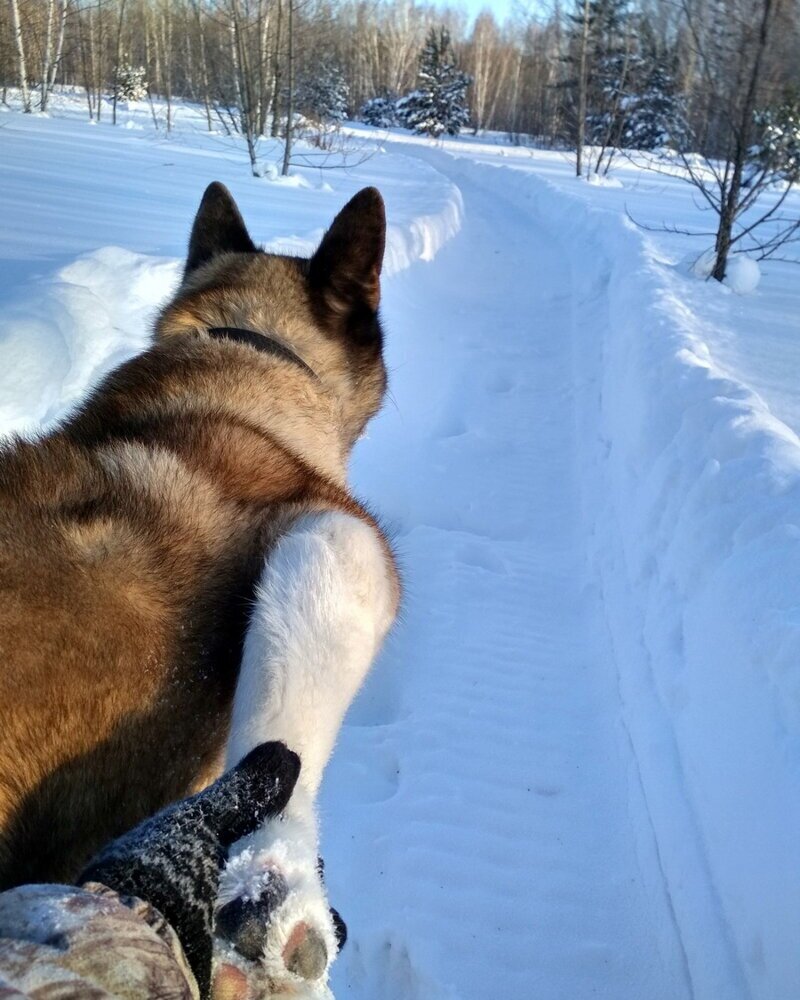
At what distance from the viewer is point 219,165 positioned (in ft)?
48.5

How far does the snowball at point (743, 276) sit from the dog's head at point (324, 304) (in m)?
7.20

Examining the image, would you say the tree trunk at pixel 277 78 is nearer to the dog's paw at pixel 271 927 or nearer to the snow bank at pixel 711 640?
the snow bank at pixel 711 640

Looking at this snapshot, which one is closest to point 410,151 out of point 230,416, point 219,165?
point 219,165

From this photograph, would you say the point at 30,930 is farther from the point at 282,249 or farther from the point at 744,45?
the point at 744,45

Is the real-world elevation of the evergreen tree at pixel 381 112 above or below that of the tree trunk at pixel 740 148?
above

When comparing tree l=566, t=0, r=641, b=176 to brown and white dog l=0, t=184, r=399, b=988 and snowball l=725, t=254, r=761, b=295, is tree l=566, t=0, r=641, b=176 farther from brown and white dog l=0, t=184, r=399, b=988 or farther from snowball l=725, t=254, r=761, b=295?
brown and white dog l=0, t=184, r=399, b=988

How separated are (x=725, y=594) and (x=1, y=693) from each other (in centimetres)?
227

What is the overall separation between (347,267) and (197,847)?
69.4 inches

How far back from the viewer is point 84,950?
728mm

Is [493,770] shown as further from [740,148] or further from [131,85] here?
[131,85]

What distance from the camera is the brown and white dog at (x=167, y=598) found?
101cm

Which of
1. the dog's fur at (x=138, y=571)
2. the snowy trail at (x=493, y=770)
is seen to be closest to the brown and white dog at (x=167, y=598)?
the dog's fur at (x=138, y=571)

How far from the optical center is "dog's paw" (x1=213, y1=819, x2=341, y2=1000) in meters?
0.86

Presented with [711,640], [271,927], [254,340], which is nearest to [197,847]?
[271,927]
